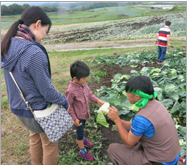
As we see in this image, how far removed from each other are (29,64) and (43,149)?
940 millimetres

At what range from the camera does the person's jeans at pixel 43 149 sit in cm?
180

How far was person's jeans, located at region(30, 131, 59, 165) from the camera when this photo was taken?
1796 mm

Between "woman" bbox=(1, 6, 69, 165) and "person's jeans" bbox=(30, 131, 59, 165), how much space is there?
17 cm

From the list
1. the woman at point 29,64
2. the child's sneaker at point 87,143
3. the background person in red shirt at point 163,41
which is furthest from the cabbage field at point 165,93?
the woman at point 29,64

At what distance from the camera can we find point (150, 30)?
1836 cm

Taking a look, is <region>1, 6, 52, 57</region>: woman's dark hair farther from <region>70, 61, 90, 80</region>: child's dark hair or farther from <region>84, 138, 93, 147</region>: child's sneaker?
<region>84, 138, 93, 147</region>: child's sneaker

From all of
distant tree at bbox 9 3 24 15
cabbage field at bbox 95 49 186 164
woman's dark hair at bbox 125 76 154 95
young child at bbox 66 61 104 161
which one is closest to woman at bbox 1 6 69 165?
young child at bbox 66 61 104 161

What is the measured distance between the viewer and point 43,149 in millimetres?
1836

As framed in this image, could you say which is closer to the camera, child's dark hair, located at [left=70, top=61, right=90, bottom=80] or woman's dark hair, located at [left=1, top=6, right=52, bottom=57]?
woman's dark hair, located at [left=1, top=6, right=52, bottom=57]

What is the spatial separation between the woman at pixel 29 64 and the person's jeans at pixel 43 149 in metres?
0.17

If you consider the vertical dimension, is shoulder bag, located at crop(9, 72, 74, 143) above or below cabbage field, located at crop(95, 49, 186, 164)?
above

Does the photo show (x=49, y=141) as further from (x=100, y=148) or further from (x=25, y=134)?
(x=25, y=134)

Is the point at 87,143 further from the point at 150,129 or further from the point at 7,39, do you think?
the point at 7,39

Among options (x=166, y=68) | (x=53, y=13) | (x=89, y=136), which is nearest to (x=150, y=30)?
(x=166, y=68)
